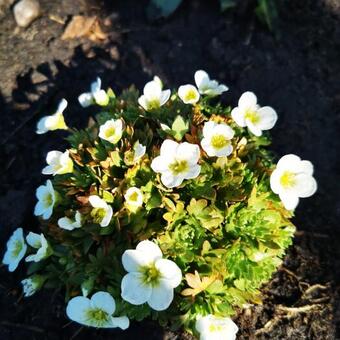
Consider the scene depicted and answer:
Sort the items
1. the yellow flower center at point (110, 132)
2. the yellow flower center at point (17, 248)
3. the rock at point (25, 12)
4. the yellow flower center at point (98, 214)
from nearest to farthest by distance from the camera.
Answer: the yellow flower center at point (98, 214), the yellow flower center at point (110, 132), the yellow flower center at point (17, 248), the rock at point (25, 12)

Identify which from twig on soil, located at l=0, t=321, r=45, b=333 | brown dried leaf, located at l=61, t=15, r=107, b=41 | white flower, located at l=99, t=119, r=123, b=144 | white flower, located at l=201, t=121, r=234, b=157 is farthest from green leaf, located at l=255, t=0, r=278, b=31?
twig on soil, located at l=0, t=321, r=45, b=333

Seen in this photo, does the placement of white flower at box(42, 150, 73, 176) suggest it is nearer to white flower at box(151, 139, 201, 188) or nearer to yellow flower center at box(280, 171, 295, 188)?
white flower at box(151, 139, 201, 188)

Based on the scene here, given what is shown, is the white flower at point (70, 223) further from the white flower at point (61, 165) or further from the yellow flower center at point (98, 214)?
the white flower at point (61, 165)

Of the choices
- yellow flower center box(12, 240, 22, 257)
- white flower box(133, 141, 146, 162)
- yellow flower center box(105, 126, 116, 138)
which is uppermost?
yellow flower center box(105, 126, 116, 138)

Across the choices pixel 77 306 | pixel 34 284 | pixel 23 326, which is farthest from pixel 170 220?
pixel 23 326

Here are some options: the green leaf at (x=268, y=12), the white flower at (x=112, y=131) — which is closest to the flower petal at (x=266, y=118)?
the white flower at (x=112, y=131)

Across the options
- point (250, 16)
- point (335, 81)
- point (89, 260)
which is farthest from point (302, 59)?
point (89, 260)

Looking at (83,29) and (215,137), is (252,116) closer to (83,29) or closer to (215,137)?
(215,137)
